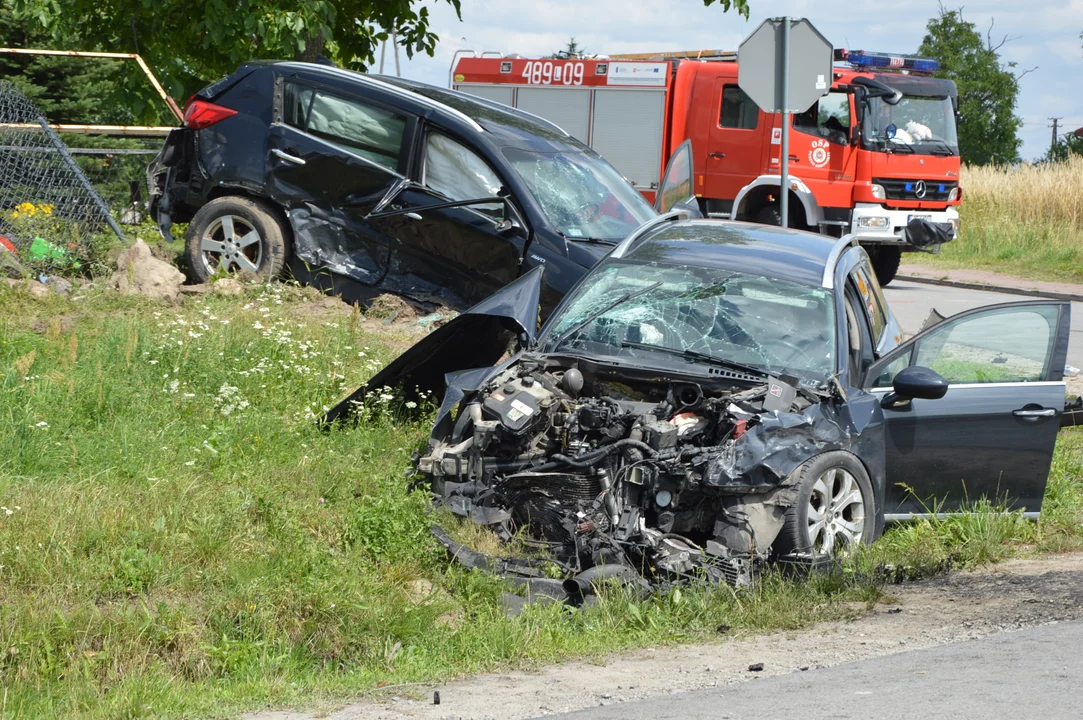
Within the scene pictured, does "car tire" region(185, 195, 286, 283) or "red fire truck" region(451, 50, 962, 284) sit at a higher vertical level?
"red fire truck" region(451, 50, 962, 284)

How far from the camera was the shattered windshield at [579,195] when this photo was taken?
9.80 meters

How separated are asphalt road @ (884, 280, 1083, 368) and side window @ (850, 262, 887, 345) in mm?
5323

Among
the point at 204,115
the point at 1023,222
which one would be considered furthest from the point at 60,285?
the point at 1023,222

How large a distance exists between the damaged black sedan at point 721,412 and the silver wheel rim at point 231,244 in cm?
388

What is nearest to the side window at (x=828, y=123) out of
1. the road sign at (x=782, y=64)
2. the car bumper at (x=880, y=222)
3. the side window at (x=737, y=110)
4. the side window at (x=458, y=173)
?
the side window at (x=737, y=110)

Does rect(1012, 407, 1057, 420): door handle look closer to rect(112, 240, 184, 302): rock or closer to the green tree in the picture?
rect(112, 240, 184, 302): rock

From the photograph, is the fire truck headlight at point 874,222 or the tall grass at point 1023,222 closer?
the fire truck headlight at point 874,222

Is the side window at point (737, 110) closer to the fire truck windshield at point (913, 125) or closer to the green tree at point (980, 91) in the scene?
the fire truck windshield at point (913, 125)

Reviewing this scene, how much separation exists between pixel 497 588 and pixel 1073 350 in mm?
9149

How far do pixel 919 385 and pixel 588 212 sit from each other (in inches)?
183

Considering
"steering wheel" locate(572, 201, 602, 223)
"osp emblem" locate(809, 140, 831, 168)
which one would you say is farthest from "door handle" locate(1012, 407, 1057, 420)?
"osp emblem" locate(809, 140, 831, 168)

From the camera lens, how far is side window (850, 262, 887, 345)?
7.03 metres

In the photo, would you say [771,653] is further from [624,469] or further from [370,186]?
[370,186]

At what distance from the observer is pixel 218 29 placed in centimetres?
1354
